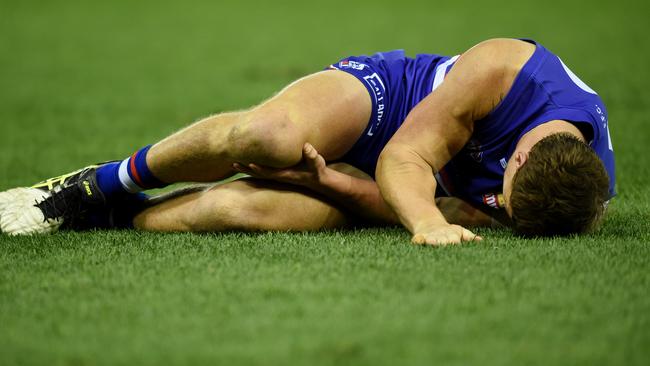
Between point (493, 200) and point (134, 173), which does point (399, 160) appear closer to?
point (493, 200)

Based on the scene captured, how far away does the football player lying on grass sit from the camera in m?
2.72

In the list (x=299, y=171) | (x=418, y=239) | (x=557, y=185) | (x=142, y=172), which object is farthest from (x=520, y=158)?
(x=142, y=172)

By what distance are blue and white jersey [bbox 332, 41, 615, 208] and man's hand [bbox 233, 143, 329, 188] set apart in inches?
9.8

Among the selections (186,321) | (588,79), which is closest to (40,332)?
(186,321)

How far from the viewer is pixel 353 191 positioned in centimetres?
302

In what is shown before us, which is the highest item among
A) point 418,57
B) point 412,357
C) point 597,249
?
point 418,57

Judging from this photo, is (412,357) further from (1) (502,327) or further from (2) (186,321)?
(2) (186,321)

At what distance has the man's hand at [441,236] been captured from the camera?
2631mm

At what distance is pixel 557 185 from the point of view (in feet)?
8.56

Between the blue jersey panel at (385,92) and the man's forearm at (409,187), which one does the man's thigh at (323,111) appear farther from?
the man's forearm at (409,187)

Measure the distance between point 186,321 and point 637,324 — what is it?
3.24ft

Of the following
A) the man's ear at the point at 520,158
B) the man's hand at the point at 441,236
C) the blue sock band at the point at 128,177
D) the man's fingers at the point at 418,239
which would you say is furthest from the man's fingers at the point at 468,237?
the blue sock band at the point at 128,177

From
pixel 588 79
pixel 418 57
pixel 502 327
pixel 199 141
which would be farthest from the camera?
pixel 588 79

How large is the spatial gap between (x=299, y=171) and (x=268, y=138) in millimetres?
215
